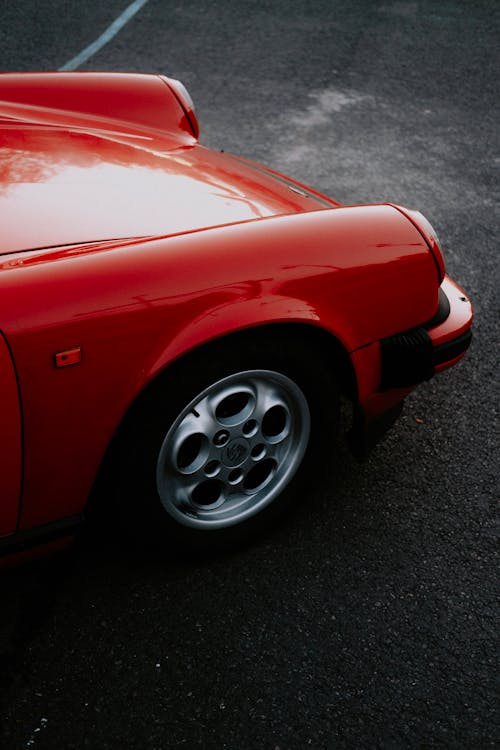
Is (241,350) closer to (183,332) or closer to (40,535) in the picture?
(183,332)

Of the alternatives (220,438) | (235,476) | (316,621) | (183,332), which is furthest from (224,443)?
(316,621)

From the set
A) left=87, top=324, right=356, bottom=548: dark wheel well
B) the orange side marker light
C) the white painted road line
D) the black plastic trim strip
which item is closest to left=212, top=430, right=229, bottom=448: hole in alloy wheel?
left=87, top=324, right=356, bottom=548: dark wheel well

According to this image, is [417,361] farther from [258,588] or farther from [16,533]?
[16,533]

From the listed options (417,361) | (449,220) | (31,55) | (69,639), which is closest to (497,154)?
(449,220)

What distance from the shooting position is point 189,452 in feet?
7.50

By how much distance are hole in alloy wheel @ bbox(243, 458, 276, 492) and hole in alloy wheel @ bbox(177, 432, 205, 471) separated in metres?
0.24

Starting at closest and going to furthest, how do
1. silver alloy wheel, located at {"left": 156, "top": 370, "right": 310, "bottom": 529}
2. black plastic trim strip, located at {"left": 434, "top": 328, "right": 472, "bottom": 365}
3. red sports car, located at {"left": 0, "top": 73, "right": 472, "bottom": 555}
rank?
red sports car, located at {"left": 0, "top": 73, "right": 472, "bottom": 555}
silver alloy wheel, located at {"left": 156, "top": 370, "right": 310, "bottom": 529}
black plastic trim strip, located at {"left": 434, "top": 328, "right": 472, "bottom": 365}

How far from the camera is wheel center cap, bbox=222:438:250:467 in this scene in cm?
233

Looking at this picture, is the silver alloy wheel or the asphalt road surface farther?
the silver alloy wheel

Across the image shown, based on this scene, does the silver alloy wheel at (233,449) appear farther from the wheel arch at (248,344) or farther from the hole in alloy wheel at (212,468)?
the wheel arch at (248,344)

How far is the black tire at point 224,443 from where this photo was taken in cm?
210

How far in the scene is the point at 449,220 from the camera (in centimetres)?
458

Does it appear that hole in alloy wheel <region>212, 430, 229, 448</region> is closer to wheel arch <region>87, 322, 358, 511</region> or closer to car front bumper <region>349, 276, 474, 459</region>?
wheel arch <region>87, 322, 358, 511</region>

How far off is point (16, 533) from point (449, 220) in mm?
3351
